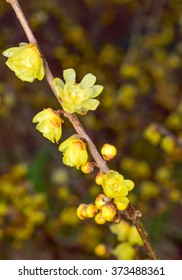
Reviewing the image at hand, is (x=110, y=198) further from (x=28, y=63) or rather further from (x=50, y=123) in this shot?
(x=28, y=63)

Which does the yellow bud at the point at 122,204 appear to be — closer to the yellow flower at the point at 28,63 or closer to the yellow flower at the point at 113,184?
the yellow flower at the point at 113,184

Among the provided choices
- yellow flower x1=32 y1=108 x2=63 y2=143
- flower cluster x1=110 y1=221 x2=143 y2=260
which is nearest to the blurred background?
flower cluster x1=110 y1=221 x2=143 y2=260

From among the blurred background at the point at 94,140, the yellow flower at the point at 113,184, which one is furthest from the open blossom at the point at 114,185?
the blurred background at the point at 94,140

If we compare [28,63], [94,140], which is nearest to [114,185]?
[28,63]

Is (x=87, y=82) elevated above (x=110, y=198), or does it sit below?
above
